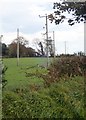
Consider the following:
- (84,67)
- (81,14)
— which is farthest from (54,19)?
(84,67)

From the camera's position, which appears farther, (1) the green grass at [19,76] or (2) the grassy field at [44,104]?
(1) the green grass at [19,76]

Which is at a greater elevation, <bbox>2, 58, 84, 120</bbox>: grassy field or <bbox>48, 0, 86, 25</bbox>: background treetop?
<bbox>48, 0, 86, 25</bbox>: background treetop

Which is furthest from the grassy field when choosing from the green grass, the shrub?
the shrub

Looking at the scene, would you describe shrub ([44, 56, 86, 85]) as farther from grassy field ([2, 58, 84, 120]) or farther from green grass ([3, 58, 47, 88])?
grassy field ([2, 58, 84, 120])

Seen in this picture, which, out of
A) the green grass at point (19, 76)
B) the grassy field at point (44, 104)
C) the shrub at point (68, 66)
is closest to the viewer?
the grassy field at point (44, 104)

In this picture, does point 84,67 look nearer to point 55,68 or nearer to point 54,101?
point 55,68

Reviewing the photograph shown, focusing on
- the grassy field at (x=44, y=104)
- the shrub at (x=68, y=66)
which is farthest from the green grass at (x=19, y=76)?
the grassy field at (x=44, y=104)

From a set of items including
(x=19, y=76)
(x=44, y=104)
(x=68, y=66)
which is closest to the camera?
(x=44, y=104)

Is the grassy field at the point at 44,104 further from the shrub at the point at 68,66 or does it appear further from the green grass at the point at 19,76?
the shrub at the point at 68,66

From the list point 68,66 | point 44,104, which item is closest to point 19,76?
point 68,66

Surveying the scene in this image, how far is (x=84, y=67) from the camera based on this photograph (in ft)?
52.5

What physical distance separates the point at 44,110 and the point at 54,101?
0.73 meters

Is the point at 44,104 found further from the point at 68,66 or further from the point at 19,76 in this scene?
the point at 19,76

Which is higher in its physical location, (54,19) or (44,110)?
(54,19)
